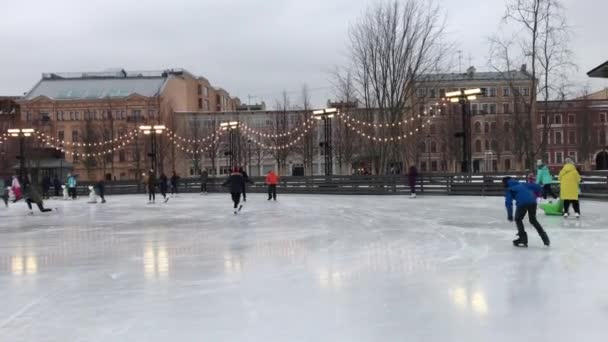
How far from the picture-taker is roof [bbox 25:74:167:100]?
226 feet

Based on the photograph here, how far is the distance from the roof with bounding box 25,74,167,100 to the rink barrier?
125ft

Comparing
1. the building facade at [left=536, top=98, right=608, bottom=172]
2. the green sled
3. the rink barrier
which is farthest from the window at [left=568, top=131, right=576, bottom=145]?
the green sled

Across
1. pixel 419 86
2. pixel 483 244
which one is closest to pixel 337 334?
pixel 483 244

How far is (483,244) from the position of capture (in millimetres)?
9320

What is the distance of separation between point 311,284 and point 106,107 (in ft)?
215

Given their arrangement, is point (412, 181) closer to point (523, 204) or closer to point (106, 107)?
point (523, 204)

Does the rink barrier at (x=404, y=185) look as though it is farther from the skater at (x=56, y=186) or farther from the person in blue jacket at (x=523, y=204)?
the person in blue jacket at (x=523, y=204)

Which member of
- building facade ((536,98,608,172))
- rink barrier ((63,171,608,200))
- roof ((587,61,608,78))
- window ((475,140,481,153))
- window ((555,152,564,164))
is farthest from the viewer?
window ((555,152,564,164))

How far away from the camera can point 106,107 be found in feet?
218

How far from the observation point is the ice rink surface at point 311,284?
4730 millimetres

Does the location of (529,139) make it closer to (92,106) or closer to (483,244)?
(483,244)

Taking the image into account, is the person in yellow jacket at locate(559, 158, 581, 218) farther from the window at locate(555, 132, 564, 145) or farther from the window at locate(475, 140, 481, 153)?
the window at locate(555, 132, 564, 145)

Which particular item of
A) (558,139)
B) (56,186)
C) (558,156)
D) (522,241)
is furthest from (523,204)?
(558,156)

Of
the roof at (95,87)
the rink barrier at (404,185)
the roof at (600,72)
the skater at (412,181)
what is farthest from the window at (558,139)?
the roof at (600,72)
